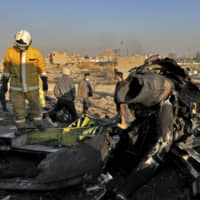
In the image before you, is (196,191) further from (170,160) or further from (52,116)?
(52,116)

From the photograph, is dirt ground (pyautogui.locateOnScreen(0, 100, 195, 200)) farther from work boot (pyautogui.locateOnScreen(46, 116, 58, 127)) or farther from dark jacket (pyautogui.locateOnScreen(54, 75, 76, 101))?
dark jacket (pyautogui.locateOnScreen(54, 75, 76, 101))

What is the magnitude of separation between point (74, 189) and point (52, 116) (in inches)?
161

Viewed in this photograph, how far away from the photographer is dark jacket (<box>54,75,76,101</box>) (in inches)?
234

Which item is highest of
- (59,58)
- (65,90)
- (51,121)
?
(59,58)

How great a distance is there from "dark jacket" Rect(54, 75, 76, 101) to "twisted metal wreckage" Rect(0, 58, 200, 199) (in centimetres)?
339

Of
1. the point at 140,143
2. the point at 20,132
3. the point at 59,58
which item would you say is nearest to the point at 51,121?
the point at 20,132

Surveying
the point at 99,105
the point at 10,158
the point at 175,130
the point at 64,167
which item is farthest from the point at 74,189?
the point at 99,105

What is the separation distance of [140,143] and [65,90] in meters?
3.77

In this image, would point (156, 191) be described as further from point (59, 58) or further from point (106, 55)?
point (106, 55)

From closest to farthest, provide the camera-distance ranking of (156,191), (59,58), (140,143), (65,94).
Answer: (156,191)
(140,143)
(65,94)
(59,58)

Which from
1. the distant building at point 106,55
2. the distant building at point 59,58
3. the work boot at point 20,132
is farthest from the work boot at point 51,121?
the distant building at point 106,55

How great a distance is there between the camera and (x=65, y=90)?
19.6ft

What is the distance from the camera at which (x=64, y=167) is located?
7.57ft

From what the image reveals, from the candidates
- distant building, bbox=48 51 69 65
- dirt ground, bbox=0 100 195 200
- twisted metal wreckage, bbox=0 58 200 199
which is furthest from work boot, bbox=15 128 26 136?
distant building, bbox=48 51 69 65
